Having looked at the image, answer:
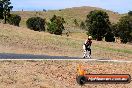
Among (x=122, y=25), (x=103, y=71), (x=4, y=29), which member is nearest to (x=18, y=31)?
(x=4, y=29)

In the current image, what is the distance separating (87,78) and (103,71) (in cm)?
1406

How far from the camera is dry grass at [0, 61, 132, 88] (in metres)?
27.6

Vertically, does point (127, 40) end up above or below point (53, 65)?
below

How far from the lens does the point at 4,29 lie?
67.4 metres

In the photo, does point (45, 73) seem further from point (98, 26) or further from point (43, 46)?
point (98, 26)

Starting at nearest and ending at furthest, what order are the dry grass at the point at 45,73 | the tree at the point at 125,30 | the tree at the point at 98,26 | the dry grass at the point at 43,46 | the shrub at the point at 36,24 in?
the dry grass at the point at 45,73
the dry grass at the point at 43,46
the tree at the point at 98,26
the tree at the point at 125,30
the shrub at the point at 36,24

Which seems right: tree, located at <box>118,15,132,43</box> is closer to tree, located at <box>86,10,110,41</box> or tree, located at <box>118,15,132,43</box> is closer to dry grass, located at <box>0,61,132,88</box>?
tree, located at <box>86,10,110,41</box>

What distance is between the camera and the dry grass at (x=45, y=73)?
27.6 m

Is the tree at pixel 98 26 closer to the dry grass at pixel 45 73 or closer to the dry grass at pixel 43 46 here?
the dry grass at pixel 43 46

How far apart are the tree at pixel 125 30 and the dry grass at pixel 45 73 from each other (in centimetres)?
7826

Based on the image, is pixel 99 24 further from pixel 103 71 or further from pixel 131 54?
pixel 103 71

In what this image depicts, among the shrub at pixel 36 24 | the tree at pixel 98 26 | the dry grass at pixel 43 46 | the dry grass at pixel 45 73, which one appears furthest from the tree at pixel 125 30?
the dry grass at pixel 45 73

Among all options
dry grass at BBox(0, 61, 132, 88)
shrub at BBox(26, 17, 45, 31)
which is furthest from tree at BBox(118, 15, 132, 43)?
dry grass at BBox(0, 61, 132, 88)

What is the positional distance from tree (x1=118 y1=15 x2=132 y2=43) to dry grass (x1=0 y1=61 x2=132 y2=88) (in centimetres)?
7826
